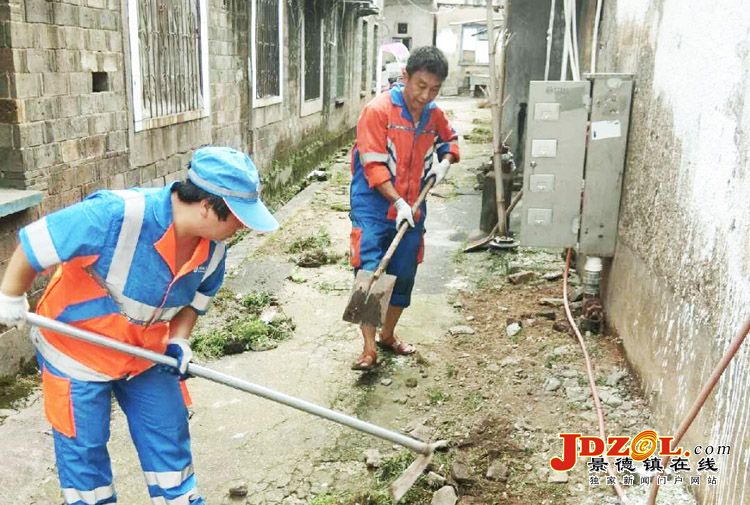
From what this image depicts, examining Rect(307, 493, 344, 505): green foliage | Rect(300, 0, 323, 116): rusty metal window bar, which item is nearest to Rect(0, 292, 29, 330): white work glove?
Rect(307, 493, 344, 505): green foliage

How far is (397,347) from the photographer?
4562mm

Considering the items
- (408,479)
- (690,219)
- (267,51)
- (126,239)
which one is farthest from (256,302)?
(267,51)

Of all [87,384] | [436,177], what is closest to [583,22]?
[436,177]

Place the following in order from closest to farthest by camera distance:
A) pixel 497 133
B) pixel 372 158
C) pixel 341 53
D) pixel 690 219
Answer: pixel 690 219, pixel 372 158, pixel 497 133, pixel 341 53

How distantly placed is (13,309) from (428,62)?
8.60ft

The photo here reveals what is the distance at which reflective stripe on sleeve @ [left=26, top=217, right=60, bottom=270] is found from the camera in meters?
2.08

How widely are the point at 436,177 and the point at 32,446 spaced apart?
9.13 ft

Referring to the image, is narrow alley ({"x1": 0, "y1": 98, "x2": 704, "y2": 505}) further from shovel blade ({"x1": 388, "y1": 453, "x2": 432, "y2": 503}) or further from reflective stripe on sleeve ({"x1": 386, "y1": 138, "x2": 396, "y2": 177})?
reflective stripe on sleeve ({"x1": 386, "y1": 138, "x2": 396, "y2": 177})

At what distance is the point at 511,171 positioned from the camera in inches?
277

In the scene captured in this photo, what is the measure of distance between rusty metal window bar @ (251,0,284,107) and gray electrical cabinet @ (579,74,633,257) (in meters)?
4.98

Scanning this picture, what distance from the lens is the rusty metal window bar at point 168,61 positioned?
5395mm

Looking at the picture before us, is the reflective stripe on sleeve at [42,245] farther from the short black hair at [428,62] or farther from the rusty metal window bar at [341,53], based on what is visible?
the rusty metal window bar at [341,53]

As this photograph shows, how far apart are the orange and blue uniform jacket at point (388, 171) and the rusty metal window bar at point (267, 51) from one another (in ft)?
15.2

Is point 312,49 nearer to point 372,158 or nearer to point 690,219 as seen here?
point 372,158
